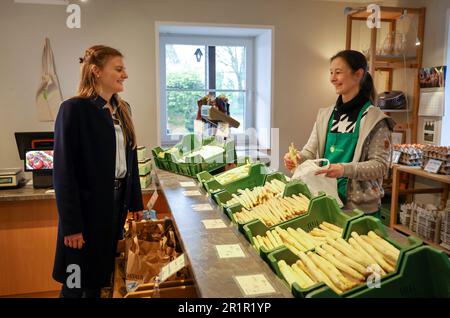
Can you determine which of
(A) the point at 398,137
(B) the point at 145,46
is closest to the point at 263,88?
(B) the point at 145,46

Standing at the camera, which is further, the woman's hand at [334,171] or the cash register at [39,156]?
the cash register at [39,156]

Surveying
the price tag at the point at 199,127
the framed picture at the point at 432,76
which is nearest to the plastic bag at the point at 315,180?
the price tag at the point at 199,127

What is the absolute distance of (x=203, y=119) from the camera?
3.16 m

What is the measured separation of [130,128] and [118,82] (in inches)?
10.3

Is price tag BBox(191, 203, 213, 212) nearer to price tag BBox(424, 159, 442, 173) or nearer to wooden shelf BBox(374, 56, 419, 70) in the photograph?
price tag BBox(424, 159, 442, 173)

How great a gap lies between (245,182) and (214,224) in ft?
1.82

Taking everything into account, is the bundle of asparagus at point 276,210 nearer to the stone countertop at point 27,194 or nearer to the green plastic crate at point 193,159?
the green plastic crate at point 193,159

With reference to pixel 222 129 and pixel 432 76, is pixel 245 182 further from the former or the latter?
pixel 432 76

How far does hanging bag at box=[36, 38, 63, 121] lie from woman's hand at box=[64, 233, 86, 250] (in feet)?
7.83

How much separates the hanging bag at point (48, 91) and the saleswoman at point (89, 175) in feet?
7.11

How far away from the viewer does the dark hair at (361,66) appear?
6.45 ft

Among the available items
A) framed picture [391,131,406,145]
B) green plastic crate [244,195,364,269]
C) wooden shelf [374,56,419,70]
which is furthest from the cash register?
framed picture [391,131,406,145]

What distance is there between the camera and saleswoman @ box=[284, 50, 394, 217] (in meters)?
1.87
